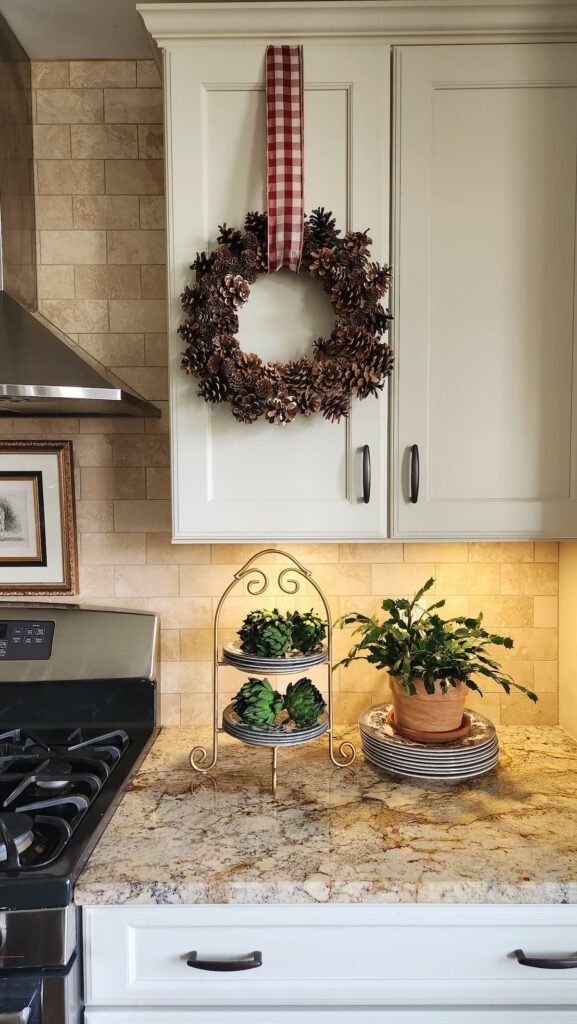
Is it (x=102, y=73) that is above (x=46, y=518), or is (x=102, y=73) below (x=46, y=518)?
above

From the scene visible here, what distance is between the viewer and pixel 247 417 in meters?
1.31

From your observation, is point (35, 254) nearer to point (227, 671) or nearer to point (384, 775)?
point (227, 671)

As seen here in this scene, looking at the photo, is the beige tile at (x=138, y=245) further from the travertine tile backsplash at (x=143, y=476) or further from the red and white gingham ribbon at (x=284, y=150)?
the red and white gingham ribbon at (x=284, y=150)

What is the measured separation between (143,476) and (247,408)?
0.50 meters

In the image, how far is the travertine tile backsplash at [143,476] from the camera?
5.39 ft

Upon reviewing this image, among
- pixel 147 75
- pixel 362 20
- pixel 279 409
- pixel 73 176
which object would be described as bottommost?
pixel 279 409

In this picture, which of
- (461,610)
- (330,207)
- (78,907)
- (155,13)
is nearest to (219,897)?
(78,907)

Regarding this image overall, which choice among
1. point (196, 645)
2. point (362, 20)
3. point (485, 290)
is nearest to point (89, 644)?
point (196, 645)

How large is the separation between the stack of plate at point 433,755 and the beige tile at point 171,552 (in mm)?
584

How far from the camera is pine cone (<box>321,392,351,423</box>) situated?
131 centimetres

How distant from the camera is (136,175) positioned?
1.65 meters

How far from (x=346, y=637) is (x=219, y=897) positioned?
0.76 m

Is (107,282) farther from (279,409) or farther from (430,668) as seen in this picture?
(430,668)

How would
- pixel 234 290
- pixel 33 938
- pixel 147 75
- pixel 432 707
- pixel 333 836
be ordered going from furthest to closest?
pixel 147 75, pixel 432 707, pixel 234 290, pixel 333 836, pixel 33 938
